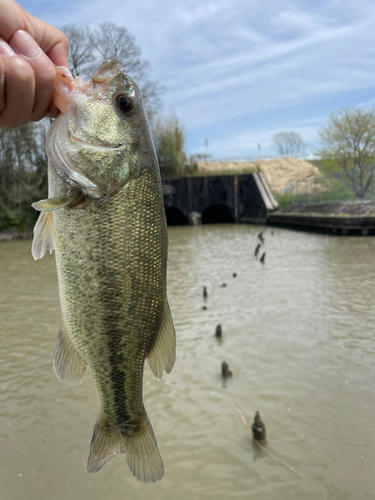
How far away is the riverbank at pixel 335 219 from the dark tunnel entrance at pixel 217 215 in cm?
754

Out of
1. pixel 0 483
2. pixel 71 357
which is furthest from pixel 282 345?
pixel 71 357

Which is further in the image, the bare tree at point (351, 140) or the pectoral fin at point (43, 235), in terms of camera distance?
the bare tree at point (351, 140)

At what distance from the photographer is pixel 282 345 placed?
8070 millimetres

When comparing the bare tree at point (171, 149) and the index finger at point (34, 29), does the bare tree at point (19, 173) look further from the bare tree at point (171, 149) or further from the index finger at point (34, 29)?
the index finger at point (34, 29)

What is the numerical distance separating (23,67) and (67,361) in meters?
1.31

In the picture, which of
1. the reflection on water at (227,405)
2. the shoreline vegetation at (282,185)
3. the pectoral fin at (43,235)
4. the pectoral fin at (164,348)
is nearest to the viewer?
the pectoral fin at (43,235)

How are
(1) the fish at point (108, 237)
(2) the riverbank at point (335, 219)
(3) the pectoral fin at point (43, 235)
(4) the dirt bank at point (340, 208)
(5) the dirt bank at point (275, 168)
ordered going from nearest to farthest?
1. (1) the fish at point (108, 237)
2. (3) the pectoral fin at point (43, 235)
3. (2) the riverbank at point (335, 219)
4. (4) the dirt bank at point (340, 208)
5. (5) the dirt bank at point (275, 168)

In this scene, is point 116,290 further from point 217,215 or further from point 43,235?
point 217,215

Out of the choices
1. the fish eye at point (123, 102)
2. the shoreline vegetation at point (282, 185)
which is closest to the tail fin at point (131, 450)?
the fish eye at point (123, 102)

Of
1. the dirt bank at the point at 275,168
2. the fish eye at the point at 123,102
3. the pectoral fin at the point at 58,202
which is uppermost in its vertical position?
the dirt bank at the point at 275,168

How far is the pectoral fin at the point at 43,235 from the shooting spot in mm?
2047

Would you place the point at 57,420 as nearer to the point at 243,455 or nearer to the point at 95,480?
the point at 95,480

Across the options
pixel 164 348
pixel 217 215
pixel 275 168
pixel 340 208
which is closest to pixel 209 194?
pixel 217 215

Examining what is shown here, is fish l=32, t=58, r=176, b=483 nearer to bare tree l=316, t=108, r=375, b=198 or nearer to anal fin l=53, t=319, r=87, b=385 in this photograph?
anal fin l=53, t=319, r=87, b=385
